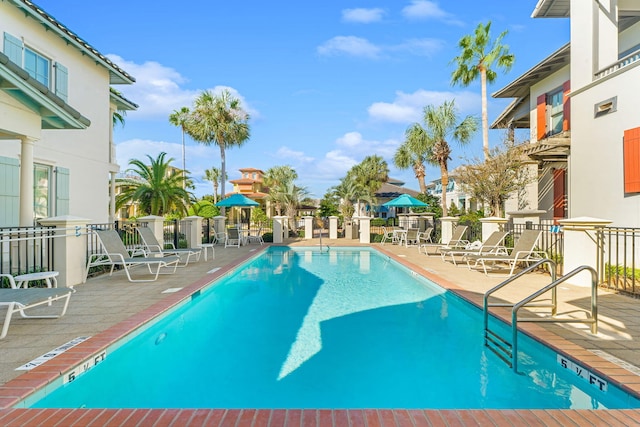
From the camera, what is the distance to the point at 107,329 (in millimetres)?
4809

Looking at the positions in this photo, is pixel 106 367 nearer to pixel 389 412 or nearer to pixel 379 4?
pixel 389 412

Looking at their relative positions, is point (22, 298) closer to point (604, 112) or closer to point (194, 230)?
point (194, 230)

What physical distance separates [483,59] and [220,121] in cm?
1907

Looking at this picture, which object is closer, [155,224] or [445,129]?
[155,224]

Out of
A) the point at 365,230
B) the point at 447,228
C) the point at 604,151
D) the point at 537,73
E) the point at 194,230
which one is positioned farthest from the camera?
the point at 365,230

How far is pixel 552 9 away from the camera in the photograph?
14.6m

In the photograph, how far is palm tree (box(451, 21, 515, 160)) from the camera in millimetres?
20828

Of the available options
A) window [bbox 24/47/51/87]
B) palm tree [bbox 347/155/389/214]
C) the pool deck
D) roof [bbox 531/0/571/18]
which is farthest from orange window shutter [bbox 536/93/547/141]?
palm tree [bbox 347/155/389/214]

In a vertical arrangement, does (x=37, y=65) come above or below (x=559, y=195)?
above

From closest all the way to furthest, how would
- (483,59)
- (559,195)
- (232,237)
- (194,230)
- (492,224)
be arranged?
(492,224)
(194,230)
(559,195)
(232,237)
(483,59)

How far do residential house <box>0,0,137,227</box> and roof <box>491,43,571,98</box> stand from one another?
16.5 metres

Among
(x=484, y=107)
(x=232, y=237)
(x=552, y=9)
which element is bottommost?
(x=232, y=237)

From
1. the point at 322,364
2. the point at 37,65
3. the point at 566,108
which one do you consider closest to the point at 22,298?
the point at 322,364

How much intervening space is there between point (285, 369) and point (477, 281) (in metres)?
5.92
